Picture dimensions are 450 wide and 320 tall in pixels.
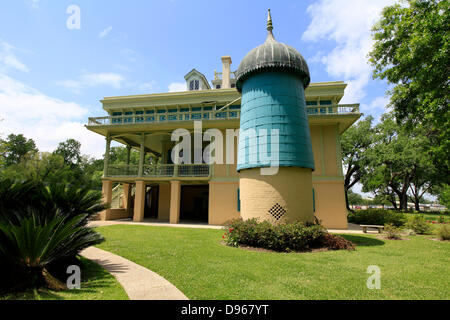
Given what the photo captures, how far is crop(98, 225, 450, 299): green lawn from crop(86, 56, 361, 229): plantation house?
5312 millimetres

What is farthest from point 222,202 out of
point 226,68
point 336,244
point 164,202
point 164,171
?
point 226,68

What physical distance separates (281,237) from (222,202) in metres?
8.21

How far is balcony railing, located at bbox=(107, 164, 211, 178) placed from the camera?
16755 millimetres

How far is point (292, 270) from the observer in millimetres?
5582

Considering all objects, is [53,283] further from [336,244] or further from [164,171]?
[164,171]

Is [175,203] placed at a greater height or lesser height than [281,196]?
lesser

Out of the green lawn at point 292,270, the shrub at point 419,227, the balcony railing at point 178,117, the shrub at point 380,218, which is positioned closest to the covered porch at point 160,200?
the balcony railing at point 178,117

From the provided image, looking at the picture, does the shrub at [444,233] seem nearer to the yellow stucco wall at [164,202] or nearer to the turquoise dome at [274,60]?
the turquoise dome at [274,60]

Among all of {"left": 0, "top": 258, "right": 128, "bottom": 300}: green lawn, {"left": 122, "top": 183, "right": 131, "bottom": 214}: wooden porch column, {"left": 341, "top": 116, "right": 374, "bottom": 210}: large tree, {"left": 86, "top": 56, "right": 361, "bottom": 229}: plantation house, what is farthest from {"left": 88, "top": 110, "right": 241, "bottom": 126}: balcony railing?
{"left": 341, "top": 116, "right": 374, "bottom": 210}: large tree

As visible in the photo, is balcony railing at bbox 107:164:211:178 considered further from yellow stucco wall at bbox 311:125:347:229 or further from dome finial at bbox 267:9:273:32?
dome finial at bbox 267:9:273:32

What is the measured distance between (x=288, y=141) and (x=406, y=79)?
26.3 ft

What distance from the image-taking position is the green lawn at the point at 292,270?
167 inches

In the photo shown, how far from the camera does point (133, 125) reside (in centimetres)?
1702

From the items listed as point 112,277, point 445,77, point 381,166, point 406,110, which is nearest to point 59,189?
point 112,277
